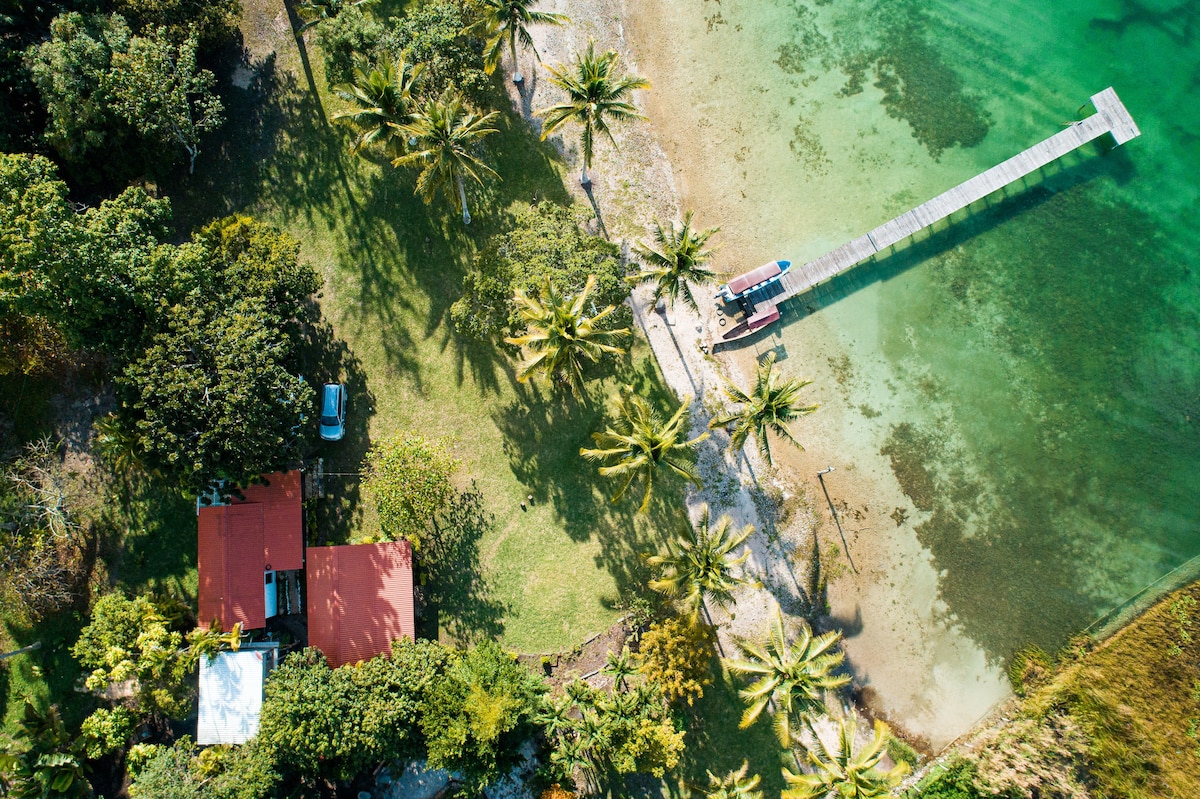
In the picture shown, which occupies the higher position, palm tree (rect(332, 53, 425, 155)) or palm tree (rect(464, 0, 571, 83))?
palm tree (rect(464, 0, 571, 83))

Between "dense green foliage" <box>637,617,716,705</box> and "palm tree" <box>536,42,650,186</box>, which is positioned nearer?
"palm tree" <box>536,42,650,186</box>

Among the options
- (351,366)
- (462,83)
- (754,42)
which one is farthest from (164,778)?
(754,42)

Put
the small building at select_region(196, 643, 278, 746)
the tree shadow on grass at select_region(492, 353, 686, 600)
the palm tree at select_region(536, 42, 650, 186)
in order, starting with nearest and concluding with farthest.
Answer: the palm tree at select_region(536, 42, 650, 186) → the small building at select_region(196, 643, 278, 746) → the tree shadow on grass at select_region(492, 353, 686, 600)

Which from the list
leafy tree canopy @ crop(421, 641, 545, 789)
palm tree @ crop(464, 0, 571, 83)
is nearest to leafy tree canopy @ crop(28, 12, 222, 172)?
palm tree @ crop(464, 0, 571, 83)

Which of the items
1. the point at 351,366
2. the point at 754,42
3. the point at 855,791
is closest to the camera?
the point at 855,791

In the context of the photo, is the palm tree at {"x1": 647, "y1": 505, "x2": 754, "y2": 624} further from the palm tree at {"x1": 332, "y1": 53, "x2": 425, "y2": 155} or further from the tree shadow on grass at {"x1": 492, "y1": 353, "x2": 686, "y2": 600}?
the palm tree at {"x1": 332, "y1": 53, "x2": 425, "y2": 155}

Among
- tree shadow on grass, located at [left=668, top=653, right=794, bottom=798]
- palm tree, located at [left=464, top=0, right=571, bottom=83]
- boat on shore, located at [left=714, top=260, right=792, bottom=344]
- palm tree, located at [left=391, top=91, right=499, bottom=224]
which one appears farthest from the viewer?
boat on shore, located at [left=714, top=260, right=792, bottom=344]

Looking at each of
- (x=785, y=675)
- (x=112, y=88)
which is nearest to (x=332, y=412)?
(x=112, y=88)

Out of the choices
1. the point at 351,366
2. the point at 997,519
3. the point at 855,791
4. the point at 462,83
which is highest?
the point at 462,83

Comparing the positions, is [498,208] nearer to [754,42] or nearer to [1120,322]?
[754,42]
